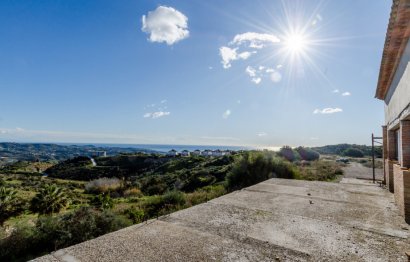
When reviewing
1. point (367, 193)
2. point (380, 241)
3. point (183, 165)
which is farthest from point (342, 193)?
point (183, 165)

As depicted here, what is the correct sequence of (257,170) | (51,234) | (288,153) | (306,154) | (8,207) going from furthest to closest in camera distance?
(306,154) → (288,153) → (257,170) → (8,207) → (51,234)

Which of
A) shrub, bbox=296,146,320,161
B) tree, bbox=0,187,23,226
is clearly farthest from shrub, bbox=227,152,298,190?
shrub, bbox=296,146,320,161

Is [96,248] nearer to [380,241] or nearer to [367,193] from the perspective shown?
[380,241]

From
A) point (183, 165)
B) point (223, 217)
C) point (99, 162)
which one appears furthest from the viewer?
point (99, 162)

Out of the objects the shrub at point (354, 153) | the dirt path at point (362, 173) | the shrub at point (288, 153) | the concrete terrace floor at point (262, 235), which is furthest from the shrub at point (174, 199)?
the shrub at point (354, 153)

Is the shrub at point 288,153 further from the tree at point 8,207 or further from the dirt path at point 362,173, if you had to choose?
the tree at point 8,207

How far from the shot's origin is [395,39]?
5.48m

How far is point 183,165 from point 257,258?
4161 cm

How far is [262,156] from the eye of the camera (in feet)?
53.8

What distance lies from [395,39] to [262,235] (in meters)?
4.99

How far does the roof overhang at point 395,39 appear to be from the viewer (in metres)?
4.35

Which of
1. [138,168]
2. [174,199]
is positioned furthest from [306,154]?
[138,168]

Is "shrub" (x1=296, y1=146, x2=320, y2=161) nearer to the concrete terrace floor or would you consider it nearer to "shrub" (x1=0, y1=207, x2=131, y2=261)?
the concrete terrace floor

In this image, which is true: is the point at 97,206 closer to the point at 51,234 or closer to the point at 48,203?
the point at 48,203
